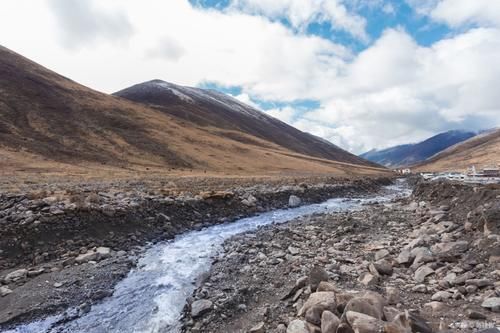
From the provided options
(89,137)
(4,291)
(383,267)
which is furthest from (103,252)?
(89,137)

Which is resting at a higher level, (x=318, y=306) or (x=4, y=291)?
(x=318, y=306)

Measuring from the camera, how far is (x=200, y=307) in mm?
11719

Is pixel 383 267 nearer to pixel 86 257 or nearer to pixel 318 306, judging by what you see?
pixel 318 306

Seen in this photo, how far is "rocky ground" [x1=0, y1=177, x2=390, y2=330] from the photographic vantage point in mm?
12766

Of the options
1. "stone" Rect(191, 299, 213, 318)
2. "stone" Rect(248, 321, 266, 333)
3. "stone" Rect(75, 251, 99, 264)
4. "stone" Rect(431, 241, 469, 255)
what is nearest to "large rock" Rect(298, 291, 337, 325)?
"stone" Rect(248, 321, 266, 333)

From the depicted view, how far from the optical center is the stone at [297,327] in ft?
29.2

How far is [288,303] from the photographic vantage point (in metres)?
11.2

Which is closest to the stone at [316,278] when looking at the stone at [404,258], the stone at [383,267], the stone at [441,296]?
the stone at [383,267]

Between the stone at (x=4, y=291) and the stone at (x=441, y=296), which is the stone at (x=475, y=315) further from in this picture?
the stone at (x=4, y=291)

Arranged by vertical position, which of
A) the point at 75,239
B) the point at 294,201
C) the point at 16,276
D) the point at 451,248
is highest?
the point at 451,248

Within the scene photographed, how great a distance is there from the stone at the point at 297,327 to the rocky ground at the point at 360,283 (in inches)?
1.3

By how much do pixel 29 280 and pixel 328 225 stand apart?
18.3m

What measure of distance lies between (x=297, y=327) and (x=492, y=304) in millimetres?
4765

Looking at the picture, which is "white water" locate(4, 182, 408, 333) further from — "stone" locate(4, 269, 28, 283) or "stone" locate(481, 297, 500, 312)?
"stone" locate(481, 297, 500, 312)
